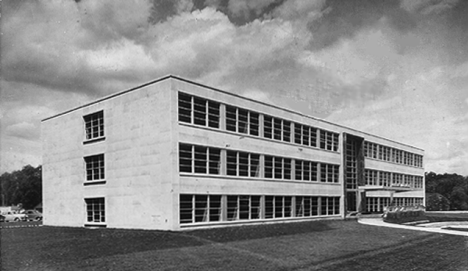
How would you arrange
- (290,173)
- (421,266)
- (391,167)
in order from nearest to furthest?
(421,266) → (290,173) → (391,167)

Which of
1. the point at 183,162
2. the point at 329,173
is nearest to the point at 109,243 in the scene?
the point at 183,162

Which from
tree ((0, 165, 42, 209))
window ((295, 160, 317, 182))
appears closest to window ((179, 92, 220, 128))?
window ((295, 160, 317, 182))

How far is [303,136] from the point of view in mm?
38969

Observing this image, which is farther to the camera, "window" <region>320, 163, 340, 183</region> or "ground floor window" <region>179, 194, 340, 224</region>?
"window" <region>320, 163, 340, 183</region>

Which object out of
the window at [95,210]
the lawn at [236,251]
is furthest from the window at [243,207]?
the window at [95,210]

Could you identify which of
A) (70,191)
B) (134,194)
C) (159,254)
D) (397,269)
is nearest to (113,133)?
(134,194)

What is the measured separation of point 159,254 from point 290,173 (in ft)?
71.0

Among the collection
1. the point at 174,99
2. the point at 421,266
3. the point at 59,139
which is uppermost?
the point at 174,99

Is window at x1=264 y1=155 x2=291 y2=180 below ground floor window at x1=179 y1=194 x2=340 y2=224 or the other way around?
the other way around

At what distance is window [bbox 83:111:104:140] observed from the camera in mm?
30891

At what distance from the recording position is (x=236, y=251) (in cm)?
1803

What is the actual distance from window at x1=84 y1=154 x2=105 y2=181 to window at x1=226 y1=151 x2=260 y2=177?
29.9 feet

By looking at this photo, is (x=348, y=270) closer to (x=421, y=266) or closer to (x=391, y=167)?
(x=421, y=266)

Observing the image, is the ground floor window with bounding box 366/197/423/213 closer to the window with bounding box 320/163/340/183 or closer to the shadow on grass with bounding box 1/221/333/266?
the window with bounding box 320/163/340/183
